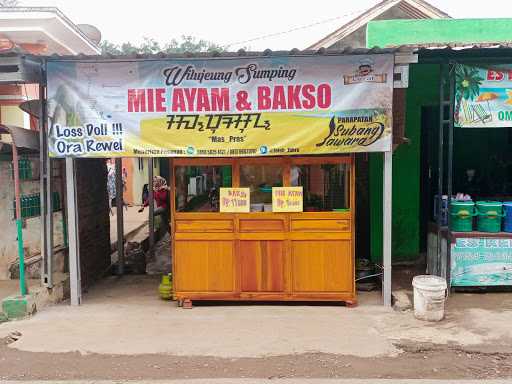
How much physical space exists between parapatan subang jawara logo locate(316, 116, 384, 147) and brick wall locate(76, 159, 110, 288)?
3777mm

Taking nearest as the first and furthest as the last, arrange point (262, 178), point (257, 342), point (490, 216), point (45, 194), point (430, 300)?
1. point (257, 342)
2. point (430, 300)
3. point (262, 178)
4. point (45, 194)
5. point (490, 216)

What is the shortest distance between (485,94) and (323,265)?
3086 millimetres

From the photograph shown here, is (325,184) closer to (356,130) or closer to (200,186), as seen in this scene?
(356,130)

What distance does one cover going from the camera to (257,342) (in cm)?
545

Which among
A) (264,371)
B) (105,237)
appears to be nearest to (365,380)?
(264,371)

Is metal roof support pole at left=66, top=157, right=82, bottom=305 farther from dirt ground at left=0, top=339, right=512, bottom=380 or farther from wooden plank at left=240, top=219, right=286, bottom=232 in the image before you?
wooden plank at left=240, top=219, right=286, bottom=232

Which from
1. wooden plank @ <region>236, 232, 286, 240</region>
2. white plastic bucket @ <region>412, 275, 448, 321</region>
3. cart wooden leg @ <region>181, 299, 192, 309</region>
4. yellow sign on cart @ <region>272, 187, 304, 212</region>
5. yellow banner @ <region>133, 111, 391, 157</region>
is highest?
yellow banner @ <region>133, 111, 391, 157</region>

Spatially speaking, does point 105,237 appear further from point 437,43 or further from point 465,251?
point 437,43

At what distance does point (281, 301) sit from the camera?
6.77 metres

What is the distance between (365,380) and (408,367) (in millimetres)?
518

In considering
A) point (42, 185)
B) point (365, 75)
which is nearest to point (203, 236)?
point (42, 185)

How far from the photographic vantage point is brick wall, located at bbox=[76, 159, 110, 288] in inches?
300

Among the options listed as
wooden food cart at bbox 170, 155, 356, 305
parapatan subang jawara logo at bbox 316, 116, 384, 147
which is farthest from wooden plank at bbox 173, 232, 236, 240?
parapatan subang jawara logo at bbox 316, 116, 384, 147

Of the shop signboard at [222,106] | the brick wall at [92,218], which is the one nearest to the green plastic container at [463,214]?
the shop signboard at [222,106]
